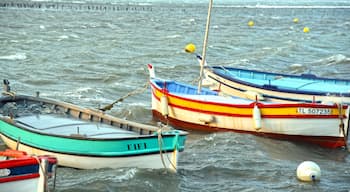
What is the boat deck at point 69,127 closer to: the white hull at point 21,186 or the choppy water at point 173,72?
the choppy water at point 173,72

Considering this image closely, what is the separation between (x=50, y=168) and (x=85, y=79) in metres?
18.8

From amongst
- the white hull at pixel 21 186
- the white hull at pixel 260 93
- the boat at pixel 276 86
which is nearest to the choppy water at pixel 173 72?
the white hull at pixel 260 93

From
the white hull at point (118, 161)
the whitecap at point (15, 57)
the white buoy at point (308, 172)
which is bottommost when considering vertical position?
the white buoy at point (308, 172)

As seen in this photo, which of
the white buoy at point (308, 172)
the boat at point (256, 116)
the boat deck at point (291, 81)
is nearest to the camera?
the white buoy at point (308, 172)

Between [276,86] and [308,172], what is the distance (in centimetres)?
685

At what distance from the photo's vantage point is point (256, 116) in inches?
762

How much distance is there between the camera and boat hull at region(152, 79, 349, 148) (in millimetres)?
18844

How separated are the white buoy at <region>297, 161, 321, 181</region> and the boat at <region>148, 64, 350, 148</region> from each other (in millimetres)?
2935

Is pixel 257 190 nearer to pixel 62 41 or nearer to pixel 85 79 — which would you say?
pixel 85 79

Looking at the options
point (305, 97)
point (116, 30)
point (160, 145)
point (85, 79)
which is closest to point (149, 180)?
point (160, 145)

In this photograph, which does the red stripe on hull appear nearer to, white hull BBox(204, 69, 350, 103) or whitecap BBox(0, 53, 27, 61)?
white hull BBox(204, 69, 350, 103)

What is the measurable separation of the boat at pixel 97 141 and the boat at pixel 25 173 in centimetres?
295

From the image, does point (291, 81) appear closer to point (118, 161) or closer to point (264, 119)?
point (264, 119)

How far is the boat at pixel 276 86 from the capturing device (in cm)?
2183
